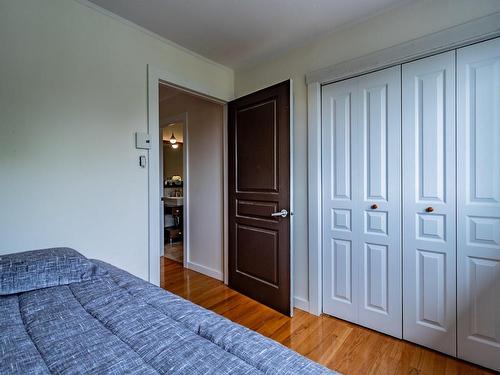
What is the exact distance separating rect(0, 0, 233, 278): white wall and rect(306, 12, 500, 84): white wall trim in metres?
1.49

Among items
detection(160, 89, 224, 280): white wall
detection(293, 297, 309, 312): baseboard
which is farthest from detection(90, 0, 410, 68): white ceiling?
detection(293, 297, 309, 312): baseboard

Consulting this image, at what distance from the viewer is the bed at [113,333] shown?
0.68m

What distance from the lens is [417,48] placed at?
5.81 feet

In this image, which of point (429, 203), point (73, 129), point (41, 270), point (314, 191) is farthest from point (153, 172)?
point (429, 203)

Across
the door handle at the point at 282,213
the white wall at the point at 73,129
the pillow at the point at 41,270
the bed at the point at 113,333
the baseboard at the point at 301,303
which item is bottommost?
the baseboard at the point at 301,303

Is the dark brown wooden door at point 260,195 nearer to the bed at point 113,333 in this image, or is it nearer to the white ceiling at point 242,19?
the white ceiling at point 242,19

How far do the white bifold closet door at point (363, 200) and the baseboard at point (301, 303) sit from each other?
7.0 inches

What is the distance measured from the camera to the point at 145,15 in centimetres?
197

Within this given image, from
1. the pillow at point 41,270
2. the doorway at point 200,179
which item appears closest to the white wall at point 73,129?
the pillow at point 41,270

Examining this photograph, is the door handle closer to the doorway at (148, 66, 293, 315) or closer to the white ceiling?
the doorway at (148, 66, 293, 315)

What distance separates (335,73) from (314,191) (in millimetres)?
983

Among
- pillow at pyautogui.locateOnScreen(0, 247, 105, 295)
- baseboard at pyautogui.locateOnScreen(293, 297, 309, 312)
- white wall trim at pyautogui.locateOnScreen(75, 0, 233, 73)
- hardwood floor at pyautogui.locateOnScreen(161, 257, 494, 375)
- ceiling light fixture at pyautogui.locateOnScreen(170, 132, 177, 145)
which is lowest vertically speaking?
hardwood floor at pyautogui.locateOnScreen(161, 257, 494, 375)

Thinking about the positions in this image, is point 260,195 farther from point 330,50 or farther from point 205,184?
point 330,50

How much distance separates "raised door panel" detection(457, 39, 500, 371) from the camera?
156cm
